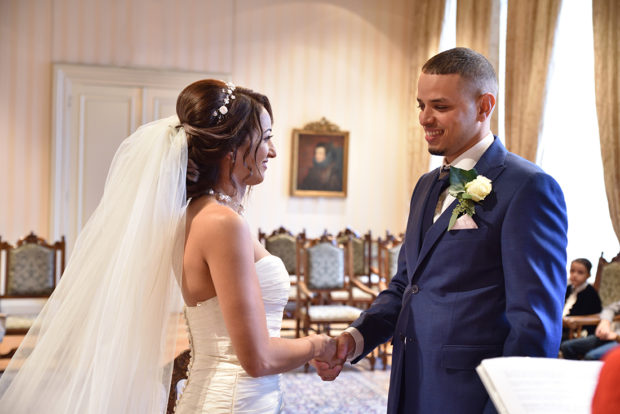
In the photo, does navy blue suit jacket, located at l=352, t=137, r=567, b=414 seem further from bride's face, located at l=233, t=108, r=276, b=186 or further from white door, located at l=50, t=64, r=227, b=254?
white door, located at l=50, t=64, r=227, b=254

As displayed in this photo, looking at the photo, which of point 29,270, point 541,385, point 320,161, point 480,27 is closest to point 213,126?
point 541,385

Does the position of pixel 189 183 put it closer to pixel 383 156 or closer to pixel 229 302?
pixel 229 302

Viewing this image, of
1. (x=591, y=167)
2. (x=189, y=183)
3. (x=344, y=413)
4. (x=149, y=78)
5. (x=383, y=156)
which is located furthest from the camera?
(x=383, y=156)

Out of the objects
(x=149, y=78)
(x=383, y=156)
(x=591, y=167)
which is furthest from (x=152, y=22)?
(x=591, y=167)

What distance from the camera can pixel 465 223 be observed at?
6.51ft

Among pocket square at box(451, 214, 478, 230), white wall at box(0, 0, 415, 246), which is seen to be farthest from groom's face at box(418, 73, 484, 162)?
white wall at box(0, 0, 415, 246)

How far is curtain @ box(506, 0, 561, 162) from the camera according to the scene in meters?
6.89

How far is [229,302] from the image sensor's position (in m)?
1.88

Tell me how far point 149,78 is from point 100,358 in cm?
793

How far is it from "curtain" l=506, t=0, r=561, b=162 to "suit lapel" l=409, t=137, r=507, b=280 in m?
5.21

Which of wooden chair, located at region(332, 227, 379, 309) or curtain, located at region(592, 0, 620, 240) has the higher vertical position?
curtain, located at region(592, 0, 620, 240)

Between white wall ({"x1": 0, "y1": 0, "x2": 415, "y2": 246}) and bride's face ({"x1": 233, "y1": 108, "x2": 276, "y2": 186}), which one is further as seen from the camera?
white wall ({"x1": 0, "y1": 0, "x2": 415, "y2": 246})

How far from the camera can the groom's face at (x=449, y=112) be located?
2078mm

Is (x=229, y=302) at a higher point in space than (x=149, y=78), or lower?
lower
